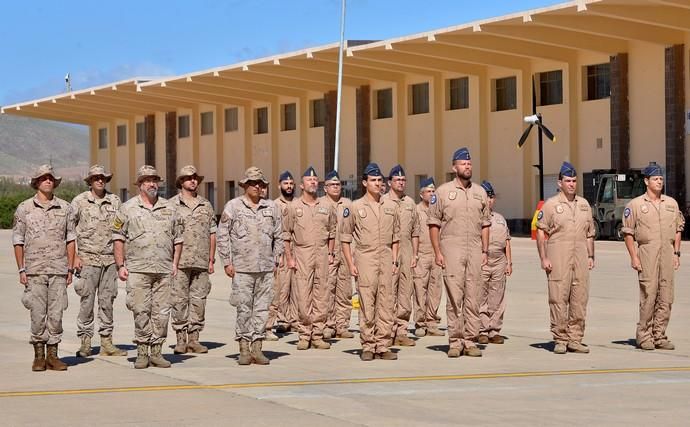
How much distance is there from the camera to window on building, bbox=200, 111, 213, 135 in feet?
235

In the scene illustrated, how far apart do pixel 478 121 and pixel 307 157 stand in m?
11.8

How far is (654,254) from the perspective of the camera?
49.8 ft

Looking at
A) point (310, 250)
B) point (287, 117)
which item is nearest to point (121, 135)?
point (287, 117)

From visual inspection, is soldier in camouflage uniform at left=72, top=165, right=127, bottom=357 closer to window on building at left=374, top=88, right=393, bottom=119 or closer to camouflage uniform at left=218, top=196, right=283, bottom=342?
camouflage uniform at left=218, top=196, right=283, bottom=342

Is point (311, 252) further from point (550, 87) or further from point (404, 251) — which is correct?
point (550, 87)

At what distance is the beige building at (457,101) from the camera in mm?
45031

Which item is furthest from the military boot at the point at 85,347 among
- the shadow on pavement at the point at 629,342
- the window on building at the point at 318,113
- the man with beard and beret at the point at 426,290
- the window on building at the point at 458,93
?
the window on building at the point at 318,113

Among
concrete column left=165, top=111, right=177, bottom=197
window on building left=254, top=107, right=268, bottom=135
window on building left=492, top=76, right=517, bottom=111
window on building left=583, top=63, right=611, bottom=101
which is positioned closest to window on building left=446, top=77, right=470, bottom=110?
window on building left=492, top=76, right=517, bottom=111

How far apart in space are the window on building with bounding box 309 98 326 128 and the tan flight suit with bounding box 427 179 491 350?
1908 inches

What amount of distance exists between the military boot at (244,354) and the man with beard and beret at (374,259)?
3.74 ft

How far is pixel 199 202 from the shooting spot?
15.1 metres

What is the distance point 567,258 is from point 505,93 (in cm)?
3947

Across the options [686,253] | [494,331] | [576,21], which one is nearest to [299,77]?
[576,21]

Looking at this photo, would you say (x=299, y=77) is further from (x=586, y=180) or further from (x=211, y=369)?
(x=211, y=369)
